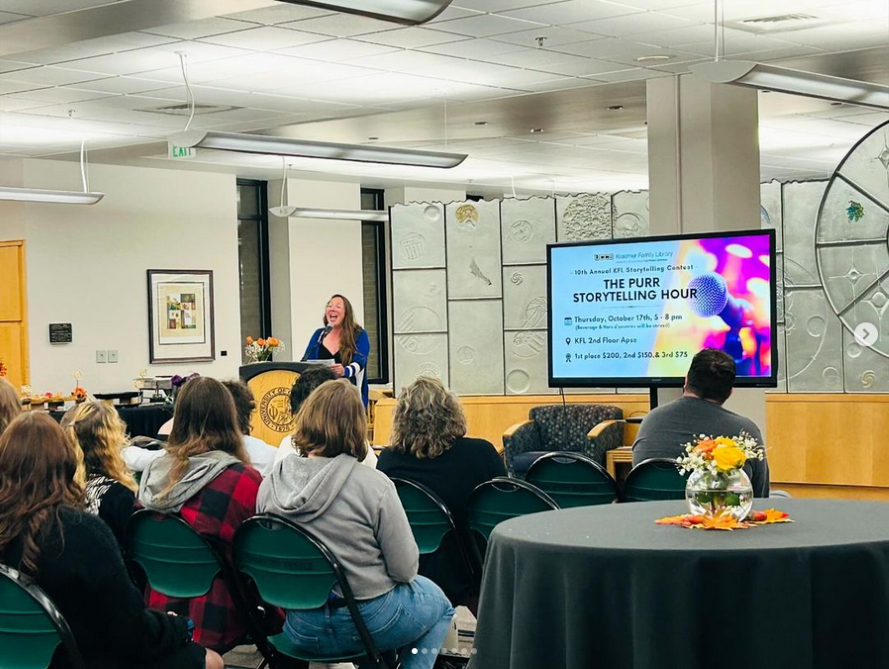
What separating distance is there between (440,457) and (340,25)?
3.56m

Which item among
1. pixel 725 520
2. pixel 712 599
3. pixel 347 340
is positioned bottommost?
pixel 712 599

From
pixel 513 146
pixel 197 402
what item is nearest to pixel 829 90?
pixel 197 402

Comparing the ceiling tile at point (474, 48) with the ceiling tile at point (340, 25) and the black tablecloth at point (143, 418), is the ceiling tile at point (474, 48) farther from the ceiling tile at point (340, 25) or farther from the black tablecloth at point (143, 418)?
the black tablecloth at point (143, 418)

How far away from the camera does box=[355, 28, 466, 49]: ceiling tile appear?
24.9 feet

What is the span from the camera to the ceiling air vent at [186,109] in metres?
10.1

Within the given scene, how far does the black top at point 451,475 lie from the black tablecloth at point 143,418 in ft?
20.1

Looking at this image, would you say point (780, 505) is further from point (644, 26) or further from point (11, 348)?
point (11, 348)

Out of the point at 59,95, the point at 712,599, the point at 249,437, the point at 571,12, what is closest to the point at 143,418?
the point at 59,95

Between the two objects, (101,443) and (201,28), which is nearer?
(101,443)

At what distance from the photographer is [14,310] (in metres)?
12.9

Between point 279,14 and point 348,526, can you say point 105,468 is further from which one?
point 279,14

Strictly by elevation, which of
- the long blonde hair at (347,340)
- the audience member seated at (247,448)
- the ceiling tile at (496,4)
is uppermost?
the ceiling tile at (496,4)

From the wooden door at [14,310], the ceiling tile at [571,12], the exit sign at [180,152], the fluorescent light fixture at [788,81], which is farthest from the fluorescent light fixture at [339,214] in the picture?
the fluorescent light fixture at [788,81]

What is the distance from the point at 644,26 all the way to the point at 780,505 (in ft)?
14.9
